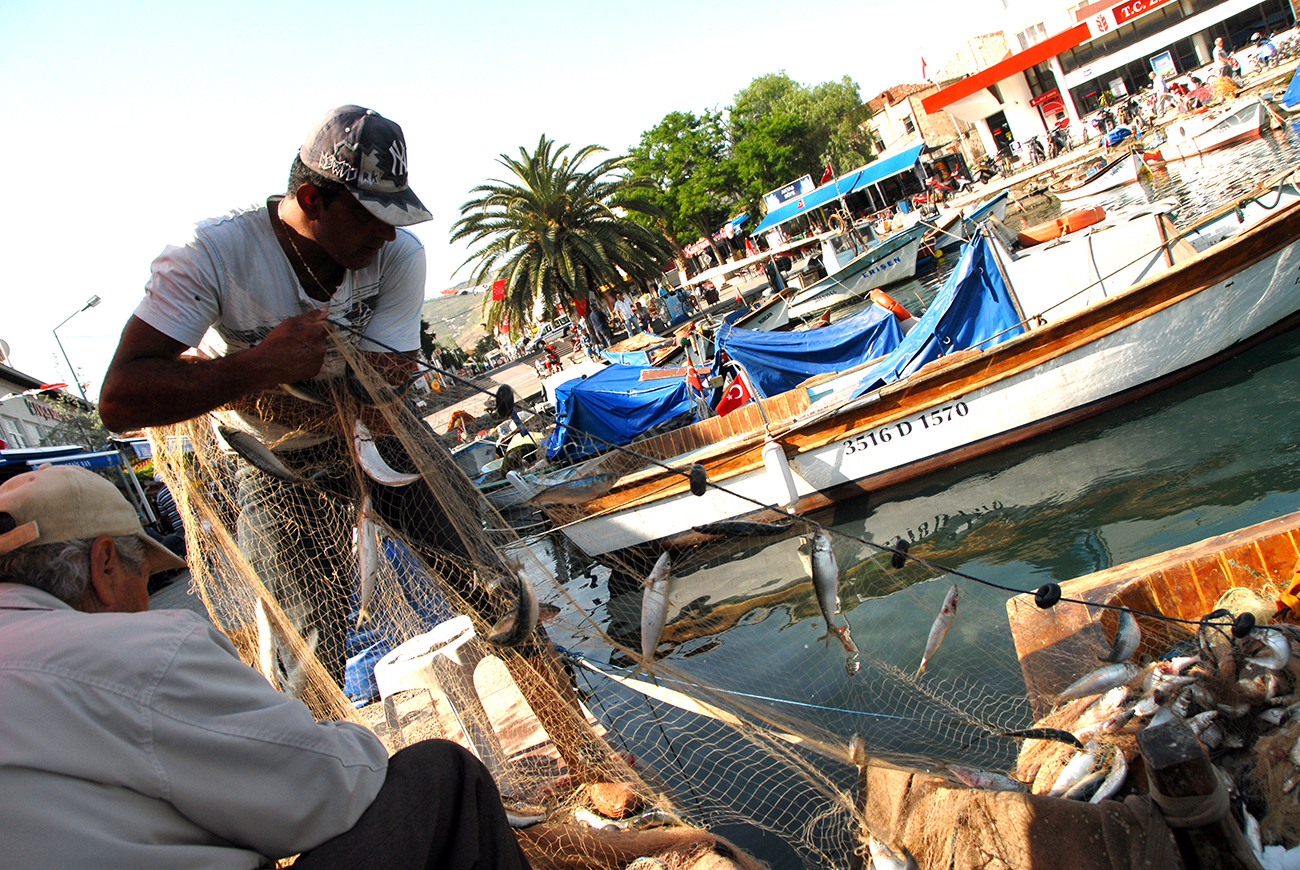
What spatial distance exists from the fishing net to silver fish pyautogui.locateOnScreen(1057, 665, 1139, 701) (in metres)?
0.14

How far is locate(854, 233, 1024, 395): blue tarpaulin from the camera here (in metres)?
10.6

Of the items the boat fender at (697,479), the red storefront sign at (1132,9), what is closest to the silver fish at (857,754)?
the boat fender at (697,479)

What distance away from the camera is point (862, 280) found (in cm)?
2891

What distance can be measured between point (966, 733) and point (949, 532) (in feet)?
16.6

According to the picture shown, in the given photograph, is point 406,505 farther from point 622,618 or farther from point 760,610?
point 622,618

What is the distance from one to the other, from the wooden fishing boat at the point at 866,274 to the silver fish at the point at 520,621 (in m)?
25.5

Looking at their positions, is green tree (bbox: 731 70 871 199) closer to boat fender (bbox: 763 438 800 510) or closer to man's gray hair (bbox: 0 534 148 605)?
boat fender (bbox: 763 438 800 510)

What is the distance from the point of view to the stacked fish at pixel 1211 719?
10.1 ft

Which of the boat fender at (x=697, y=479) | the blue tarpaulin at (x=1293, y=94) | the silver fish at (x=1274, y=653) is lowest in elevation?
the silver fish at (x=1274, y=653)

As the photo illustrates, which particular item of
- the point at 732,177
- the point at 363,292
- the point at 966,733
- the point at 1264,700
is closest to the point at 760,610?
the point at 966,733

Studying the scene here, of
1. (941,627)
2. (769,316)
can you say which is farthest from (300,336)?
(769,316)

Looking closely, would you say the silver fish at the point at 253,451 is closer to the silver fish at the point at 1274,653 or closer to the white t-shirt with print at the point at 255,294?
the white t-shirt with print at the point at 255,294

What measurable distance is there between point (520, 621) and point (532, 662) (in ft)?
2.29

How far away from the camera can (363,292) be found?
320 cm
